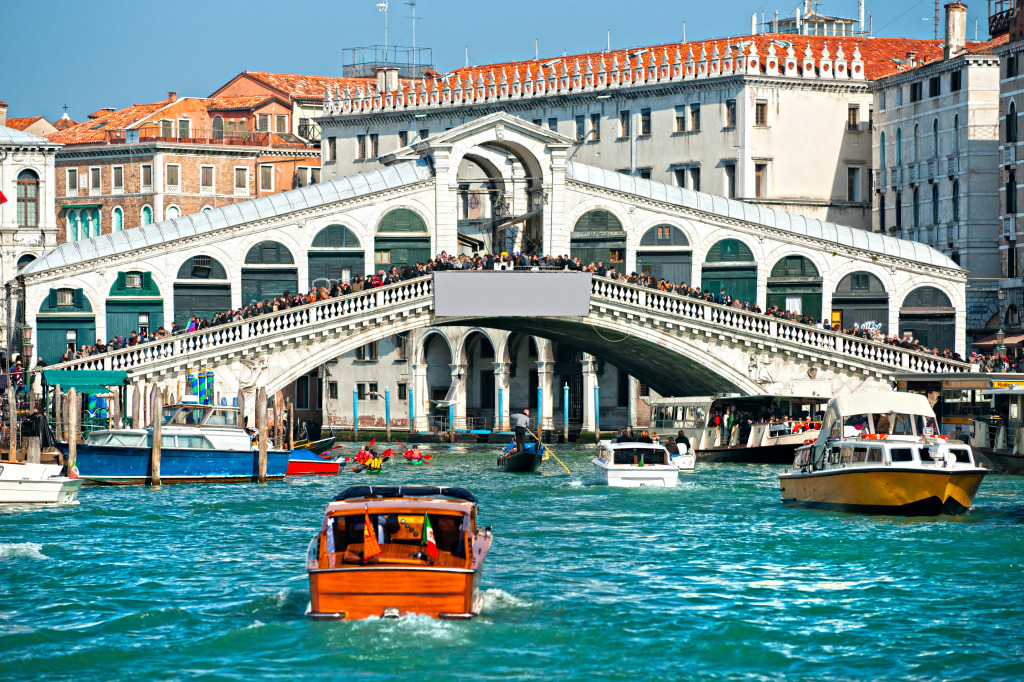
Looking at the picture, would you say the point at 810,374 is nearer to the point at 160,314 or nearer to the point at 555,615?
the point at 160,314

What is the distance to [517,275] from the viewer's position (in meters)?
45.3

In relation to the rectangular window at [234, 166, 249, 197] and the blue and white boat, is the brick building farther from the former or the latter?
the blue and white boat

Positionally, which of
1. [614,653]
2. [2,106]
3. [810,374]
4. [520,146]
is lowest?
[614,653]

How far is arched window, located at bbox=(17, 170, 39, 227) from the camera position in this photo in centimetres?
6500

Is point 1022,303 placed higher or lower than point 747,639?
higher

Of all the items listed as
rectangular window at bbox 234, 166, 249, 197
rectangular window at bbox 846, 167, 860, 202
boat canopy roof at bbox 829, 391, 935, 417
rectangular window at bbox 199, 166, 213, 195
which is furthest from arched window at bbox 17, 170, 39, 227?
boat canopy roof at bbox 829, 391, 935, 417

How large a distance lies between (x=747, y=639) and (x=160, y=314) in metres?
30.3

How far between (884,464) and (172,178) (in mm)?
45680

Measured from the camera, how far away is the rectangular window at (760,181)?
6069 cm

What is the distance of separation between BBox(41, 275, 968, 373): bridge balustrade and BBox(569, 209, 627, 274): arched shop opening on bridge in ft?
13.2

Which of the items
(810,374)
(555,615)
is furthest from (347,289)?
(555,615)

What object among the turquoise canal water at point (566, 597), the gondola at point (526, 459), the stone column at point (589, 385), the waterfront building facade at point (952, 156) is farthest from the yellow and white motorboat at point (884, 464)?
the stone column at point (589, 385)

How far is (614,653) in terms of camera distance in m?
19.6

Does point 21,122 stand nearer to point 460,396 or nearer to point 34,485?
point 460,396
